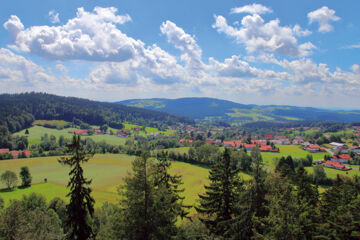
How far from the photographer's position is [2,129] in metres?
115

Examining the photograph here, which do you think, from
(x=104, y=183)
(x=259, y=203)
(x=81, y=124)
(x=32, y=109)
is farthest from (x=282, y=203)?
(x=32, y=109)

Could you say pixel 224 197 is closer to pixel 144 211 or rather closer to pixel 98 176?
pixel 144 211

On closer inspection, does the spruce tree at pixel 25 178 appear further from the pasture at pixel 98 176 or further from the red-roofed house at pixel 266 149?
the red-roofed house at pixel 266 149

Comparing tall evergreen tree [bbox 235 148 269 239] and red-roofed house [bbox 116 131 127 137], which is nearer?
tall evergreen tree [bbox 235 148 269 239]

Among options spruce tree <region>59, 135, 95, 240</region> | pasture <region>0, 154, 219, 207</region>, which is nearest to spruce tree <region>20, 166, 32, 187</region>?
pasture <region>0, 154, 219, 207</region>

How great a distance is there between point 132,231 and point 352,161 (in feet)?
361

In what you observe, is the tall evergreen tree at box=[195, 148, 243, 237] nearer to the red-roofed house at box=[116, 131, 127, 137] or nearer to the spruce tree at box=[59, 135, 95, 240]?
the spruce tree at box=[59, 135, 95, 240]

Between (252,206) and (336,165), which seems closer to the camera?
(252,206)

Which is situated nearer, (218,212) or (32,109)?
(218,212)

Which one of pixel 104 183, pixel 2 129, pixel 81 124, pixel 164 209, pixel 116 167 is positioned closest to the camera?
pixel 164 209

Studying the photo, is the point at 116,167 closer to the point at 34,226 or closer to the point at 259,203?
the point at 34,226

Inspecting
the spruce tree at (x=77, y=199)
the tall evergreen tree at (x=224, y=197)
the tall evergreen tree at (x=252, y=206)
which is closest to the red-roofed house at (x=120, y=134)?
the tall evergreen tree at (x=224, y=197)

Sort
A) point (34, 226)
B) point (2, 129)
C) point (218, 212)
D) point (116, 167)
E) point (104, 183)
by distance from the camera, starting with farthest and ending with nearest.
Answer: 1. point (2, 129)
2. point (116, 167)
3. point (104, 183)
4. point (34, 226)
5. point (218, 212)

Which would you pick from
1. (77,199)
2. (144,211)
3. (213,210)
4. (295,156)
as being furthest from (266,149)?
(77,199)
